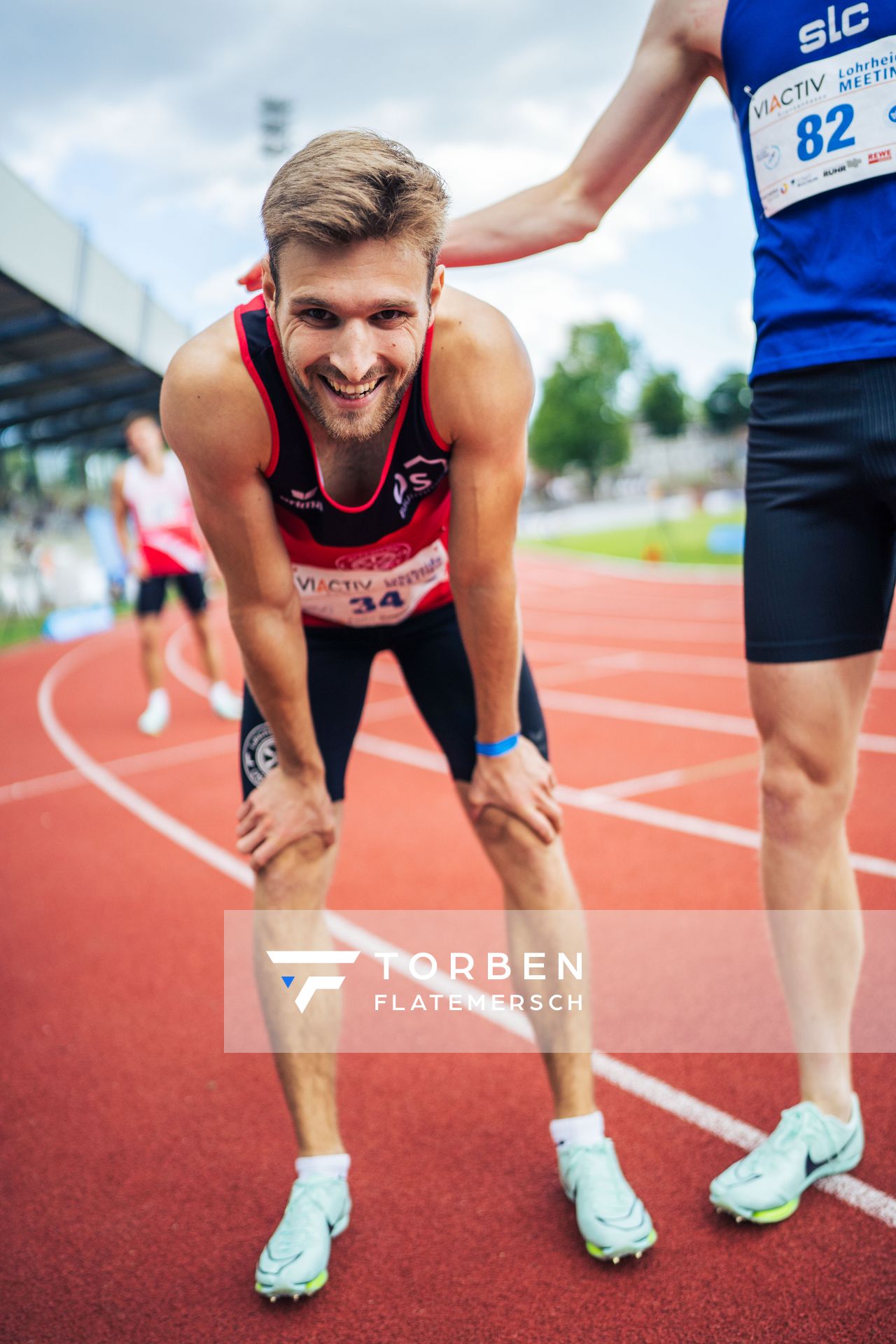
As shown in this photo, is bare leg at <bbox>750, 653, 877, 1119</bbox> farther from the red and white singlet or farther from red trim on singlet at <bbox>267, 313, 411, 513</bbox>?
the red and white singlet

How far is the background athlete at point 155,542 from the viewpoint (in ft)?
22.1

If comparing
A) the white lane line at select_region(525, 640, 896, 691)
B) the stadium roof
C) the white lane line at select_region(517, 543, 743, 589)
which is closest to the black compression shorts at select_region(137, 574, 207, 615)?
the stadium roof

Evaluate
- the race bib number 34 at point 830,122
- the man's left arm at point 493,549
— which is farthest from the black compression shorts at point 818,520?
the man's left arm at point 493,549

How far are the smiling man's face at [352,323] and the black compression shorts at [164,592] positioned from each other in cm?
545

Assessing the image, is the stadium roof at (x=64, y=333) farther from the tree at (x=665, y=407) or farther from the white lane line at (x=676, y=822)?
the tree at (x=665, y=407)

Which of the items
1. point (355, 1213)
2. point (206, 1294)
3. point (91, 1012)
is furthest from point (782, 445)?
point (91, 1012)

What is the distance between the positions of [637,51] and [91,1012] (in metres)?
2.86

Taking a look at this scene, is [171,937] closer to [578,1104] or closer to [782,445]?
[578,1104]

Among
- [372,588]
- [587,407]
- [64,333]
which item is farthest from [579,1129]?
[587,407]

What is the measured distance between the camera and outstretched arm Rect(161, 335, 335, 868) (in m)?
1.64

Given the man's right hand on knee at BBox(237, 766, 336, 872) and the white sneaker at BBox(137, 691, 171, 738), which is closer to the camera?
the man's right hand on knee at BBox(237, 766, 336, 872)

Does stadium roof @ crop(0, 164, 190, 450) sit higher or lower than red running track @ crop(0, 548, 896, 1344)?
higher

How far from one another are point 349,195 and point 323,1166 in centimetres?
171

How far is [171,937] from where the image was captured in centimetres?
356
